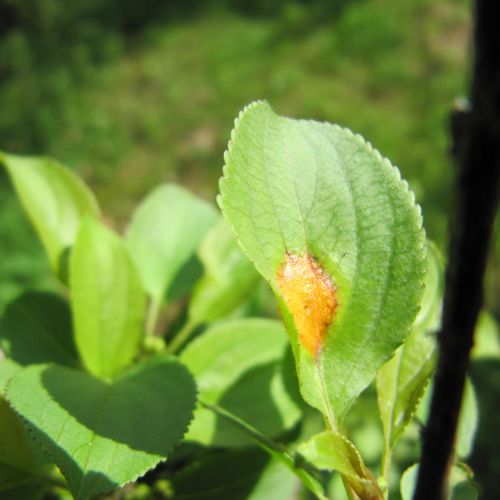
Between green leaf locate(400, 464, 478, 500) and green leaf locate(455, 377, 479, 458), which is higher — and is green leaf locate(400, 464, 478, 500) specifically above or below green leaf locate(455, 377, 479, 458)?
above

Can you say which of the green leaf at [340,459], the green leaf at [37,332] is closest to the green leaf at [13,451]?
the green leaf at [37,332]

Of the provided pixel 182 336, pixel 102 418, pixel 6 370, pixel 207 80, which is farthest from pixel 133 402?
pixel 207 80

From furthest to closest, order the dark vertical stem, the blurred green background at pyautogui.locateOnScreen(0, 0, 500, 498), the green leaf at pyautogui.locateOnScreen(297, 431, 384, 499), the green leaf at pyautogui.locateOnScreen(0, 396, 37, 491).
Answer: the blurred green background at pyautogui.locateOnScreen(0, 0, 500, 498), the green leaf at pyautogui.locateOnScreen(0, 396, 37, 491), the green leaf at pyautogui.locateOnScreen(297, 431, 384, 499), the dark vertical stem

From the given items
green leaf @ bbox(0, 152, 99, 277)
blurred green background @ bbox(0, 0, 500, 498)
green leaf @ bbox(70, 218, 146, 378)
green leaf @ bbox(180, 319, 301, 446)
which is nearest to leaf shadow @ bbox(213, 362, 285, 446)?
green leaf @ bbox(180, 319, 301, 446)

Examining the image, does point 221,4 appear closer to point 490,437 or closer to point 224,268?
point 490,437

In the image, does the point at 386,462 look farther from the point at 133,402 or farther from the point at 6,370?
the point at 6,370

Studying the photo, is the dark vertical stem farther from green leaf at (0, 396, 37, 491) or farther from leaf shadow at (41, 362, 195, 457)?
green leaf at (0, 396, 37, 491)

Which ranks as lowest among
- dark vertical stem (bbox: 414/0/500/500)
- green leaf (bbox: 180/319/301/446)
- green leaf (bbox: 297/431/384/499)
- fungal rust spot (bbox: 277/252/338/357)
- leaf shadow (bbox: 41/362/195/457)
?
green leaf (bbox: 180/319/301/446)
